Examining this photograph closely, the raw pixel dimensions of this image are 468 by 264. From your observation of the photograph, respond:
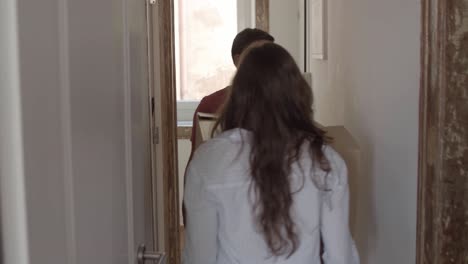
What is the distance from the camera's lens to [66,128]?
0.75 meters

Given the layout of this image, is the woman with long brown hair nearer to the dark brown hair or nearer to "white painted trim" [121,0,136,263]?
the dark brown hair

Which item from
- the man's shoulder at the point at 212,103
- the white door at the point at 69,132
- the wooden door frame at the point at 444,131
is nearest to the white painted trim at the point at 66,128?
the white door at the point at 69,132

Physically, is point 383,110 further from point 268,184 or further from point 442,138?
point 268,184

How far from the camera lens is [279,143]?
1.47 m

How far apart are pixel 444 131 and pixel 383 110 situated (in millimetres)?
629

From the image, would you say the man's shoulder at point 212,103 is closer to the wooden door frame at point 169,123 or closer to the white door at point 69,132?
the wooden door frame at point 169,123

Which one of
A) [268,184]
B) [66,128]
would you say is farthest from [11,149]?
[268,184]

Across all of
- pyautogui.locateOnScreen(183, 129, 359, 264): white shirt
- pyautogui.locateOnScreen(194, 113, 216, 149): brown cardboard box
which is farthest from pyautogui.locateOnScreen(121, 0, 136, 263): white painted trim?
pyautogui.locateOnScreen(194, 113, 216, 149): brown cardboard box

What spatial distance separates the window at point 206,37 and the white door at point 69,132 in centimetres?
352

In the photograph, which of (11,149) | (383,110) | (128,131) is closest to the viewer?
(11,149)

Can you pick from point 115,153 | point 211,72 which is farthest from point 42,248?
point 211,72

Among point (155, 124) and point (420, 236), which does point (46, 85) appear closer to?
point (420, 236)

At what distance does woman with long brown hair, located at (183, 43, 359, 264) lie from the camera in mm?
1427

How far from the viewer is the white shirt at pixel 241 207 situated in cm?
143
